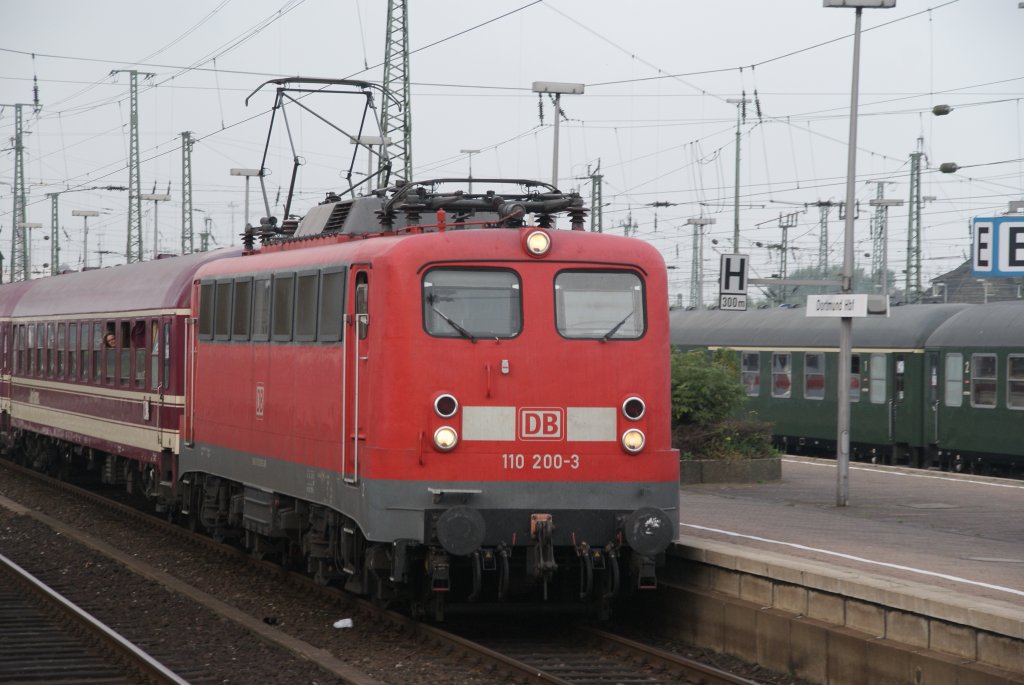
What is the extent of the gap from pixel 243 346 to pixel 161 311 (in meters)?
4.58

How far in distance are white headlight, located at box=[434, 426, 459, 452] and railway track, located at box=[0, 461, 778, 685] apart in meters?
1.47

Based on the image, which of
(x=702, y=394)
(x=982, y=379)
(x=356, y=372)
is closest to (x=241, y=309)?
(x=356, y=372)

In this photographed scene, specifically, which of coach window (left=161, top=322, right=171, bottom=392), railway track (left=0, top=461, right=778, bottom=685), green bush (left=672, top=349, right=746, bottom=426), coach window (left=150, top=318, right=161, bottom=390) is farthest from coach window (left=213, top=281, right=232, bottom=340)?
green bush (left=672, top=349, right=746, bottom=426)

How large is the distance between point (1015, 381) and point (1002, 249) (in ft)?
36.8

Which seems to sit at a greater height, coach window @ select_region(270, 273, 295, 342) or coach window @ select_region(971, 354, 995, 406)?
coach window @ select_region(270, 273, 295, 342)

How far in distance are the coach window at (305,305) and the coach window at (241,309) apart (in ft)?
5.12

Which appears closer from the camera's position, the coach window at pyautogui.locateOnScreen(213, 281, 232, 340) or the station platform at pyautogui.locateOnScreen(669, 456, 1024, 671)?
the station platform at pyautogui.locateOnScreen(669, 456, 1024, 671)

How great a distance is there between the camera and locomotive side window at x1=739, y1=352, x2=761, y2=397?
3497 cm

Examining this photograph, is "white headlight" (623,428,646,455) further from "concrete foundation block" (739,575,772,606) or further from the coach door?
the coach door

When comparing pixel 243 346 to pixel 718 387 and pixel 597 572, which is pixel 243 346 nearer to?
pixel 597 572

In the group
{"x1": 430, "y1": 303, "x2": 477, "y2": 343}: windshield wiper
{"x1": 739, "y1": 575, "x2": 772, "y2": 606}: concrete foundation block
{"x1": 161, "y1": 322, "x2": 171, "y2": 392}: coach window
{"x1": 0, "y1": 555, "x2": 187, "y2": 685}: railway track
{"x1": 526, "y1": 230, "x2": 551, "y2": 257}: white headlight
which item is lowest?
{"x1": 0, "y1": 555, "x2": 187, "y2": 685}: railway track

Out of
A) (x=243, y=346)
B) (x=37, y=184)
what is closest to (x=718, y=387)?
(x=243, y=346)

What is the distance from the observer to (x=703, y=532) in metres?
15.2

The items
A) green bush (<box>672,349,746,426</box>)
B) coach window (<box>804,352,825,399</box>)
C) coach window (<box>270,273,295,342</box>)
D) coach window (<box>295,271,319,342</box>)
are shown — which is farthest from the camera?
coach window (<box>804,352,825,399</box>)
